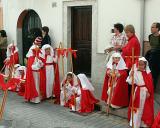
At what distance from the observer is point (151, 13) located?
30.8 feet

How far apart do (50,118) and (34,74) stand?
175cm

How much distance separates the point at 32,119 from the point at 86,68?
4.28m

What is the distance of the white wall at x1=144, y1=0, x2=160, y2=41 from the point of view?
9.21 metres

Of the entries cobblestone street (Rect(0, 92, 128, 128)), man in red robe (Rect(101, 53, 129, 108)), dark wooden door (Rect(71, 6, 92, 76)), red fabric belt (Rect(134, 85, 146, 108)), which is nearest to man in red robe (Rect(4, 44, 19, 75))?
dark wooden door (Rect(71, 6, 92, 76))

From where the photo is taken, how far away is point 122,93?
827 cm

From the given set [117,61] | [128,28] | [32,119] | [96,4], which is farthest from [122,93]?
[96,4]

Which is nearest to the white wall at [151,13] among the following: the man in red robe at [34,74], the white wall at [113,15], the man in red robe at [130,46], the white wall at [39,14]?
the white wall at [113,15]

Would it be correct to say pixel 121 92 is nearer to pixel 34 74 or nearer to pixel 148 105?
pixel 148 105

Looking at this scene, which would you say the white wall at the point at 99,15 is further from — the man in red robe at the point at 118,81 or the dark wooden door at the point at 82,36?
the man in red robe at the point at 118,81

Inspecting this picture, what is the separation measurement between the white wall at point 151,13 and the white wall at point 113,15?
249mm

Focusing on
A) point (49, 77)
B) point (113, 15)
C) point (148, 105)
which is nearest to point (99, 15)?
point (113, 15)

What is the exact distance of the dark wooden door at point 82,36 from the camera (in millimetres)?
11719

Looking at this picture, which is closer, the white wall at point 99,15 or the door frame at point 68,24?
the white wall at point 99,15

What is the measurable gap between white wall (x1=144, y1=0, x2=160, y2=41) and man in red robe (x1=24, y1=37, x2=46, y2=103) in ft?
9.29
